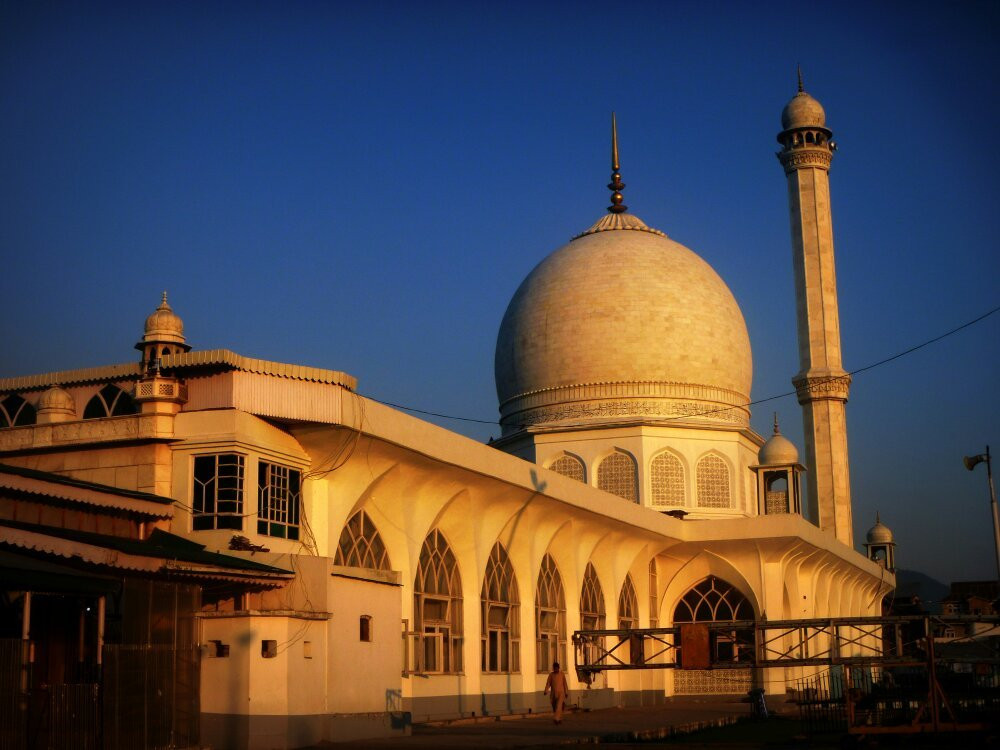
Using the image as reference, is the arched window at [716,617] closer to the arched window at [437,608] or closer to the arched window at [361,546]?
the arched window at [437,608]

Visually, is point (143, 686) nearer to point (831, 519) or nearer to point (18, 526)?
point (18, 526)

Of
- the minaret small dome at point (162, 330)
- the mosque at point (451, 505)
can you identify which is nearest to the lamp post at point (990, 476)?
the mosque at point (451, 505)

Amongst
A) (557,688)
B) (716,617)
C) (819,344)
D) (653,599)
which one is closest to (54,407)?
(557,688)

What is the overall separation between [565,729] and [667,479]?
20.0 meters

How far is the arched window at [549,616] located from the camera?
114 feet

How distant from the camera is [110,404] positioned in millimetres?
24359

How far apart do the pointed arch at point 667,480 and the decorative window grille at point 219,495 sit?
24197 mm

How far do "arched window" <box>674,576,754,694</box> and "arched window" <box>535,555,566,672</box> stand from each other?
7.66 meters

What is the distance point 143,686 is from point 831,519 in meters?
38.9

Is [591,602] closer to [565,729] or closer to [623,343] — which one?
[623,343]

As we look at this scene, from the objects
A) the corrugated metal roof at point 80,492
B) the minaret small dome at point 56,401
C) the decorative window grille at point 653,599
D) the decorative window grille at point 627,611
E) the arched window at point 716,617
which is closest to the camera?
the corrugated metal roof at point 80,492

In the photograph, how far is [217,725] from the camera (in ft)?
65.9

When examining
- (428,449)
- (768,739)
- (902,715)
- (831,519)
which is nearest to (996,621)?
(902,715)

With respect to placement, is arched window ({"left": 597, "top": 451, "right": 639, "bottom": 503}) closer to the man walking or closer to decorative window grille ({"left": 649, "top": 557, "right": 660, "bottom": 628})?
decorative window grille ({"left": 649, "top": 557, "right": 660, "bottom": 628})
